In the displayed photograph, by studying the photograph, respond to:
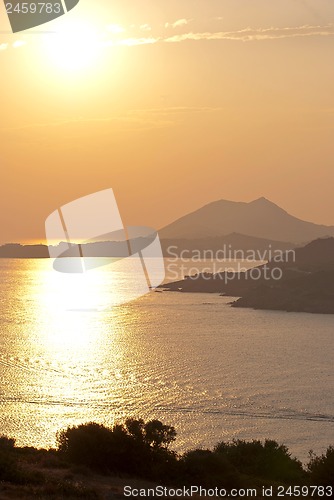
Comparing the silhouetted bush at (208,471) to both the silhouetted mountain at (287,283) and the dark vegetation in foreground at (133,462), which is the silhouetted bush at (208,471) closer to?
the dark vegetation in foreground at (133,462)

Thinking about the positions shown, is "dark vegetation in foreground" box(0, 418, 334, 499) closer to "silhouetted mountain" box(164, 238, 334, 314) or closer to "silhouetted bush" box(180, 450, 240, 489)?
"silhouetted bush" box(180, 450, 240, 489)

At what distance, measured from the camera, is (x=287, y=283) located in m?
155

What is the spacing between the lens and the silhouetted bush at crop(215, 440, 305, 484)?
106 ft

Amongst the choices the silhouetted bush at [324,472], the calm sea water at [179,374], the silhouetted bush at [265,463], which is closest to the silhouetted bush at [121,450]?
the silhouetted bush at [265,463]

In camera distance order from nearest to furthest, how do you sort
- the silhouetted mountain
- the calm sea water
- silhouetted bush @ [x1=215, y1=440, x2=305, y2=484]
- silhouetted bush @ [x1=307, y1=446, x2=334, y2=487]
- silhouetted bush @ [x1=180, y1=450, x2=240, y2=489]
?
silhouetted bush @ [x1=180, y1=450, x2=240, y2=489]
silhouetted bush @ [x1=307, y1=446, x2=334, y2=487]
silhouetted bush @ [x1=215, y1=440, x2=305, y2=484]
the calm sea water
the silhouetted mountain

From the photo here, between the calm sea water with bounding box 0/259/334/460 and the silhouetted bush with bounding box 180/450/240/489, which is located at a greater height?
the silhouetted bush with bounding box 180/450/240/489

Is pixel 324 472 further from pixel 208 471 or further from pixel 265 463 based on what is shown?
pixel 208 471

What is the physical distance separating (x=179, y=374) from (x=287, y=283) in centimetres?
8640

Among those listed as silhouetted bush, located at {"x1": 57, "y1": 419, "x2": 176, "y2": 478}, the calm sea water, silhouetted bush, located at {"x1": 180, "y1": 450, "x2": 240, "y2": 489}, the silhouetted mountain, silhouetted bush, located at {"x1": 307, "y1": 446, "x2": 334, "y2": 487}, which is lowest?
the silhouetted mountain

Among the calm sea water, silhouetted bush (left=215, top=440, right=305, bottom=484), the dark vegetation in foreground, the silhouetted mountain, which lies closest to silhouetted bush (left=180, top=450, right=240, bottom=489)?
the dark vegetation in foreground

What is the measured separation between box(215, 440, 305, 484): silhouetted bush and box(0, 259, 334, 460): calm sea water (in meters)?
11.6

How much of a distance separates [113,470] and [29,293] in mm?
167691

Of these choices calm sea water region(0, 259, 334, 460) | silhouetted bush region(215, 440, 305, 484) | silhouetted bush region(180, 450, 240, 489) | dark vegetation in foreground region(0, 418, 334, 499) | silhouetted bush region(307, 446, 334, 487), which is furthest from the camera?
calm sea water region(0, 259, 334, 460)

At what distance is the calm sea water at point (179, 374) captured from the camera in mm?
52594
